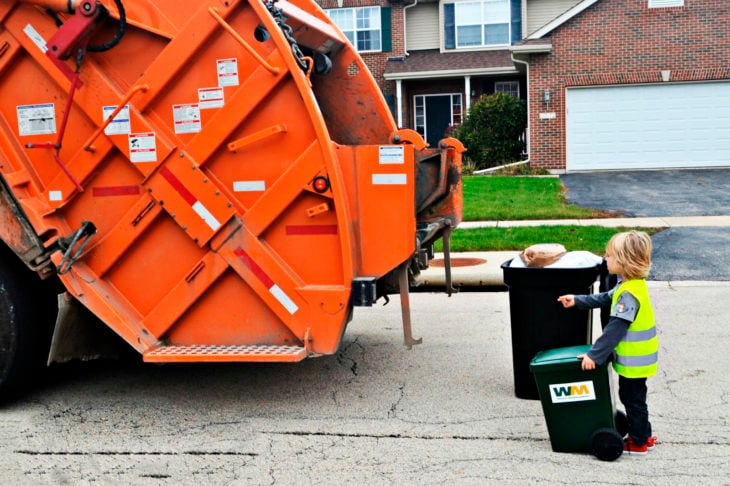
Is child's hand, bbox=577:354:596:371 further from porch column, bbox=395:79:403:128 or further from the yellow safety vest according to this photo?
porch column, bbox=395:79:403:128

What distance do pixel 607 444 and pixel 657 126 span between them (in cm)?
2027

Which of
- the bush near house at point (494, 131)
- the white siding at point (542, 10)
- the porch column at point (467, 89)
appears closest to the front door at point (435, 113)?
Result: the porch column at point (467, 89)

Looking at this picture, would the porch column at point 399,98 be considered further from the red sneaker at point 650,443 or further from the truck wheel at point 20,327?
the red sneaker at point 650,443

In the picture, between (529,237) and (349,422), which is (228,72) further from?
(529,237)

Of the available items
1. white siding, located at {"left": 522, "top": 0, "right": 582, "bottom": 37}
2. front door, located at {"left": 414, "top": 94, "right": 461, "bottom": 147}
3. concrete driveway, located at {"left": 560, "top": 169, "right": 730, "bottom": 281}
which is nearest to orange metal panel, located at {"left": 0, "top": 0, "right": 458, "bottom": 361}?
concrete driveway, located at {"left": 560, "top": 169, "right": 730, "bottom": 281}

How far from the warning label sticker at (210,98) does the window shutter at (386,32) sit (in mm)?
25323

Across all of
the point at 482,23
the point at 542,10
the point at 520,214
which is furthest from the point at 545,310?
the point at 542,10

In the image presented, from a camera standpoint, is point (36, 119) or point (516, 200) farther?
point (516, 200)

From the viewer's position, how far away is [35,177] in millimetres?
5562

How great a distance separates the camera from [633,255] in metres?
4.55

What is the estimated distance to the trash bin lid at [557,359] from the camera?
4.62 m

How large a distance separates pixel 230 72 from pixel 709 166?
2059cm

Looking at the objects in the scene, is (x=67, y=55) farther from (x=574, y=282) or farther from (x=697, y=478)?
(x=697, y=478)

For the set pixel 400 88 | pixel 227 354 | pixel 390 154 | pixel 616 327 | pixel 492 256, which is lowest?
pixel 492 256
